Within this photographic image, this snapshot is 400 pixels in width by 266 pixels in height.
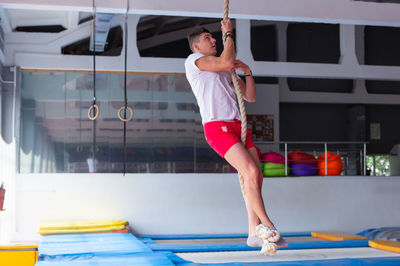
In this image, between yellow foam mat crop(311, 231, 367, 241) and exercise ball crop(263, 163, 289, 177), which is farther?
exercise ball crop(263, 163, 289, 177)

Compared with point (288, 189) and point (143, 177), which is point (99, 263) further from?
point (288, 189)

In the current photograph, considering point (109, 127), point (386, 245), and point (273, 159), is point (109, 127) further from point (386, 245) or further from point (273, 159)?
point (386, 245)

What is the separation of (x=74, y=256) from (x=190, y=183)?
3445 millimetres

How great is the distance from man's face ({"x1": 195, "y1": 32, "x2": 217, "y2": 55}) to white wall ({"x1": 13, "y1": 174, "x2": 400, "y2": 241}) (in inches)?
179

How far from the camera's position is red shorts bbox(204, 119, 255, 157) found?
133 inches

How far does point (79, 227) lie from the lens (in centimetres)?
701

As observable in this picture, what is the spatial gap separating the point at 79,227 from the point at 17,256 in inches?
65.4

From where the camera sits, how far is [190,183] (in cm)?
799

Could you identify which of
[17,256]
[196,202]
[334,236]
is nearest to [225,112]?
[17,256]

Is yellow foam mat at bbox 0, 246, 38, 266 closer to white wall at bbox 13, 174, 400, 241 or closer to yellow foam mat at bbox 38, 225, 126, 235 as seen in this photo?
yellow foam mat at bbox 38, 225, 126, 235

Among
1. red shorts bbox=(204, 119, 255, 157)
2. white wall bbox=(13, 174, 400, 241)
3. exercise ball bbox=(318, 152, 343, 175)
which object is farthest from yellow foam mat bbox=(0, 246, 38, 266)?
exercise ball bbox=(318, 152, 343, 175)

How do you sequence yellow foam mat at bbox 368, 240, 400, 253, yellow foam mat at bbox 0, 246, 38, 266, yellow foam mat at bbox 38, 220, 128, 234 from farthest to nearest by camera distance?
yellow foam mat at bbox 38, 220, 128, 234
yellow foam mat at bbox 368, 240, 400, 253
yellow foam mat at bbox 0, 246, 38, 266

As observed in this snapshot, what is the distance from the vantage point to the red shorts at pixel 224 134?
3369mm

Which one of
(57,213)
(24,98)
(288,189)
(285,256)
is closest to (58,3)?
(24,98)
